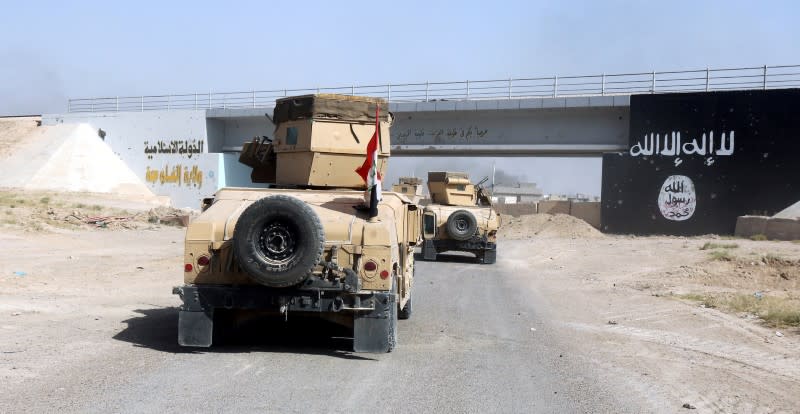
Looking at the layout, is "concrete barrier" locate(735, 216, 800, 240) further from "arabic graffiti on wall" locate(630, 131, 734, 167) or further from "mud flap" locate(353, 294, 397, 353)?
"mud flap" locate(353, 294, 397, 353)

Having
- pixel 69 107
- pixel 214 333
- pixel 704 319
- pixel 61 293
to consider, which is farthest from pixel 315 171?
pixel 69 107

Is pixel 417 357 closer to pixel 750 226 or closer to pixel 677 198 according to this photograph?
pixel 750 226

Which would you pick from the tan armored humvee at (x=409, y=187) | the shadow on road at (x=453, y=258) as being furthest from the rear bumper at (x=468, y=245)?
the tan armored humvee at (x=409, y=187)

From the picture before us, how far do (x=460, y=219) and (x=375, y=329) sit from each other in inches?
612

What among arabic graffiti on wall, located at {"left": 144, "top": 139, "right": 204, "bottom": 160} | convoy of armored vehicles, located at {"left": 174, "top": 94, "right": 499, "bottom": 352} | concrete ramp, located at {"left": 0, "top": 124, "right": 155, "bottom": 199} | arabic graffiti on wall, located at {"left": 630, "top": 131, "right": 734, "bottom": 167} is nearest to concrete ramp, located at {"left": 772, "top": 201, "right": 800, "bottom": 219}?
arabic graffiti on wall, located at {"left": 630, "top": 131, "right": 734, "bottom": 167}

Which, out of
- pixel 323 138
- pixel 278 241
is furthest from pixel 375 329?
pixel 323 138

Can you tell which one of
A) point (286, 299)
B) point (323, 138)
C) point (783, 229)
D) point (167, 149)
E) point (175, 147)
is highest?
point (175, 147)

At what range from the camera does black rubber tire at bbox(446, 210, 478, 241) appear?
23.8 m

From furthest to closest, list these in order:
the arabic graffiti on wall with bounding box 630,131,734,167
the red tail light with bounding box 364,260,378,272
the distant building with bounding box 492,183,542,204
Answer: the distant building with bounding box 492,183,542,204 → the arabic graffiti on wall with bounding box 630,131,734,167 → the red tail light with bounding box 364,260,378,272

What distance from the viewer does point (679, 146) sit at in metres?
35.0

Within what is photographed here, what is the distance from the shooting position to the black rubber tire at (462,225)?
23781mm

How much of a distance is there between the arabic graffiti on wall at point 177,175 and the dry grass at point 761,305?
104ft

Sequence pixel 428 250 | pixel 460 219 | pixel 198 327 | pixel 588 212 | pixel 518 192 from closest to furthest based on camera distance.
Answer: pixel 198 327, pixel 460 219, pixel 428 250, pixel 588 212, pixel 518 192

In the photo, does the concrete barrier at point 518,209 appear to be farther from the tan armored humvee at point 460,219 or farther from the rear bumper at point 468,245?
the rear bumper at point 468,245
